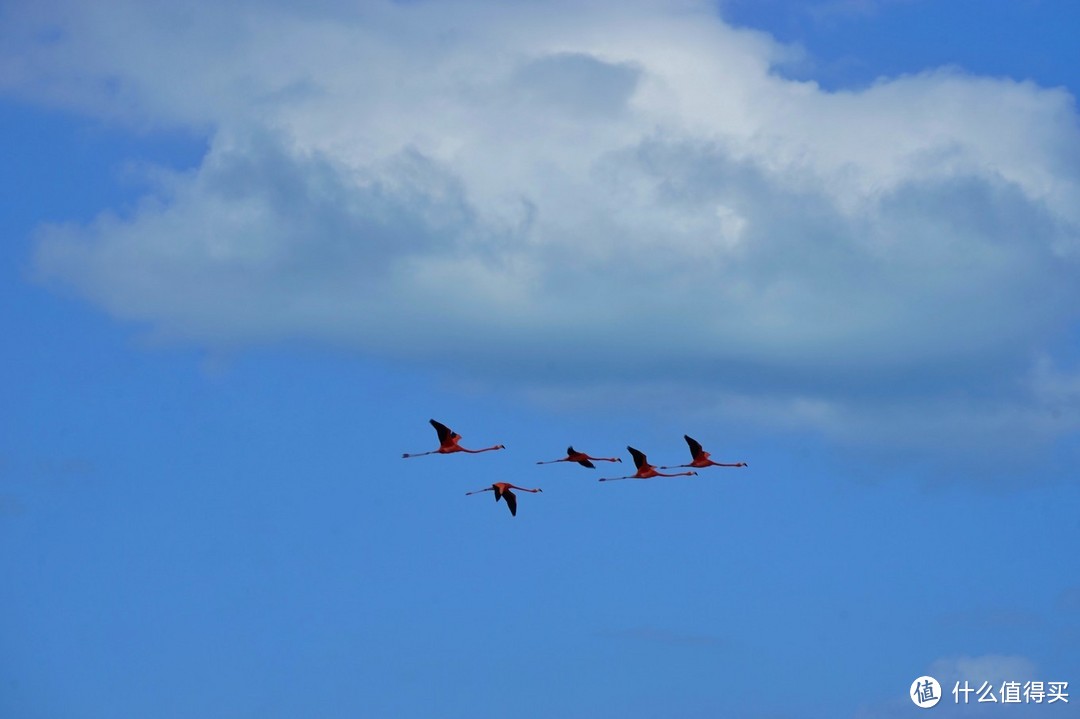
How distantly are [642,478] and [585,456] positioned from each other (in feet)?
17.0

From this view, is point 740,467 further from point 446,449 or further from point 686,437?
point 446,449

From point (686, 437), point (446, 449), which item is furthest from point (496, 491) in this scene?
point (686, 437)

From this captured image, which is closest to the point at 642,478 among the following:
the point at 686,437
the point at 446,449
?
the point at 686,437

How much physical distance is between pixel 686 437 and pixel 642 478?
4.84 meters

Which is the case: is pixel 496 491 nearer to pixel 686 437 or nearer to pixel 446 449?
pixel 446 449

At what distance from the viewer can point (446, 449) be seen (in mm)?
115625

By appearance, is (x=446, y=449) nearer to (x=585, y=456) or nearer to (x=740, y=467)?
(x=585, y=456)

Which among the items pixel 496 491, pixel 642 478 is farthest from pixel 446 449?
pixel 642 478

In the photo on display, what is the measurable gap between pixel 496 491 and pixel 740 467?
16324 mm

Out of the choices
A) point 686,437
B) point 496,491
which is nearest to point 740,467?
point 686,437

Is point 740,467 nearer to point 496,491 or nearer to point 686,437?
point 686,437

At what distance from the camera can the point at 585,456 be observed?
116938 mm

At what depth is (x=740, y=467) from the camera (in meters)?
116

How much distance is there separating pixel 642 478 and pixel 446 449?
1408 cm
